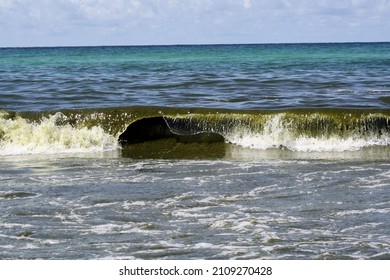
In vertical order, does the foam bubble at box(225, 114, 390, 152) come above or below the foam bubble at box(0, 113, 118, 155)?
above

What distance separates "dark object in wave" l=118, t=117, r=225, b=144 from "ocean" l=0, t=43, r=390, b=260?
4 centimetres

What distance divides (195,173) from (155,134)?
467 cm

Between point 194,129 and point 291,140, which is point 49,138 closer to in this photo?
point 194,129

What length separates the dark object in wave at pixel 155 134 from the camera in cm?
1806

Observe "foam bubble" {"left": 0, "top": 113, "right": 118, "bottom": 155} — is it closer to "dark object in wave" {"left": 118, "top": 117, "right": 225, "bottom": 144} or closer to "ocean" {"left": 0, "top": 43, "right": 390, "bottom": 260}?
"ocean" {"left": 0, "top": 43, "right": 390, "bottom": 260}

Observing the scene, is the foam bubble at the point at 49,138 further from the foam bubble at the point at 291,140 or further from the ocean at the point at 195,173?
the foam bubble at the point at 291,140

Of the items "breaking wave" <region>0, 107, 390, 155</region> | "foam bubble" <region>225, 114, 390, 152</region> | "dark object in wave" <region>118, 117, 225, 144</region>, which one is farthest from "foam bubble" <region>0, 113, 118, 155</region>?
"foam bubble" <region>225, 114, 390, 152</region>

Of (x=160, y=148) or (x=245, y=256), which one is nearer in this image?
(x=245, y=256)

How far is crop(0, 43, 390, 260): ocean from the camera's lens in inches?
Result: 364

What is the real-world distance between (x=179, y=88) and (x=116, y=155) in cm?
1015

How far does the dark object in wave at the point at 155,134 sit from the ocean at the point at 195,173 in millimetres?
44

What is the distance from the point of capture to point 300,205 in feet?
36.4
